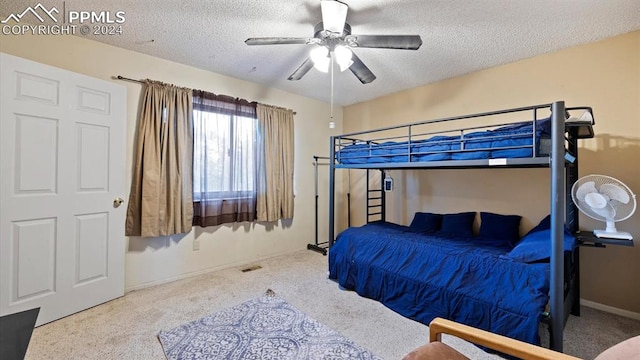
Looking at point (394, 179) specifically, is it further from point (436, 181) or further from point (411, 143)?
point (411, 143)

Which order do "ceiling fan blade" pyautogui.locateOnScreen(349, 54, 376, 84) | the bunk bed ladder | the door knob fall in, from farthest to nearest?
the bunk bed ladder < the door knob < "ceiling fan blade" pyautogui.locateOnScreen(349, 54, 376, 84)

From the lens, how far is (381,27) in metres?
2.24

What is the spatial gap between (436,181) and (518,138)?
5.66 feet

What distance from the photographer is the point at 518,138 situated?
72.4 inches

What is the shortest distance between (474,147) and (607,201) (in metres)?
0.94

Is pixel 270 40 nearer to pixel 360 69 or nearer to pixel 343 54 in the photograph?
pixel 343 54

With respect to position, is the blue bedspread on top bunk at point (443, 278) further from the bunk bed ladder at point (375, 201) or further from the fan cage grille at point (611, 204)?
the bunk bed ladder at point (375, 201)

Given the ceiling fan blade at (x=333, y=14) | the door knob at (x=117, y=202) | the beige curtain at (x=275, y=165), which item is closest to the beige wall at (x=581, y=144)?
the beige curtain at (x=275, y=165)

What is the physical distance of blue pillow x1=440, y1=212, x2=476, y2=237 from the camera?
3.05 meters

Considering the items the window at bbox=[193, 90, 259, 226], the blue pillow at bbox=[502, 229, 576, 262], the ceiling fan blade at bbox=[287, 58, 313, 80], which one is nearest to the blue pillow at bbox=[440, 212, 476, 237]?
the blue pillow at bbox=[502, 229, 576, 262]

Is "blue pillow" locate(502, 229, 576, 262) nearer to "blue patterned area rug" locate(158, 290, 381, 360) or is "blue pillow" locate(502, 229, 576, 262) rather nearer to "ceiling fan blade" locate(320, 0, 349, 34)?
"blue patterned area rug" locate(158, 290, 381, 360)

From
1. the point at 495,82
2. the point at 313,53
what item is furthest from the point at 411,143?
the point at 495,82

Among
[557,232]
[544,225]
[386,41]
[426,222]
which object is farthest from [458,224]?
[386,41]

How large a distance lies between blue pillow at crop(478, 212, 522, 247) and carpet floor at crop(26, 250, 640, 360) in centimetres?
79
